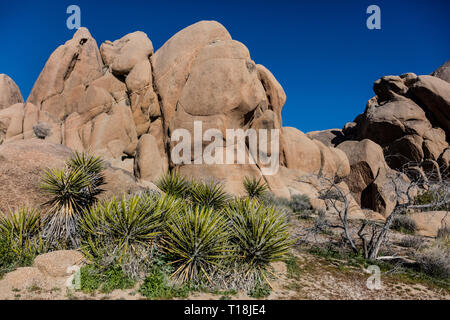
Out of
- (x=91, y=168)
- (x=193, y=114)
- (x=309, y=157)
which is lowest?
(x=91, y=168)

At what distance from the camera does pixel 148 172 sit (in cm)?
1845

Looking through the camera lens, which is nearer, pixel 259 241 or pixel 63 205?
pixel 259 241

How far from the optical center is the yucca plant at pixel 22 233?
6500 millimetres

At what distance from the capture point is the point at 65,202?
758cm

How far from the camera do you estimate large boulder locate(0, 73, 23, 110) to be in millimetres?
27438

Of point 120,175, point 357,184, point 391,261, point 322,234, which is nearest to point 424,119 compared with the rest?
point 357,184

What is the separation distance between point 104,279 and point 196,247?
85.8 inches

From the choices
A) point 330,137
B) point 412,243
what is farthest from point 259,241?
point 330,137

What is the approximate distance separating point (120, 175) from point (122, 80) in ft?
54.3

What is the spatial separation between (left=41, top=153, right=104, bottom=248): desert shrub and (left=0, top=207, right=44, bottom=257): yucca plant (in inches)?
10.7

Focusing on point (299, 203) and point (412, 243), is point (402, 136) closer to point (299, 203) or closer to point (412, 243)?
point (299, 203)

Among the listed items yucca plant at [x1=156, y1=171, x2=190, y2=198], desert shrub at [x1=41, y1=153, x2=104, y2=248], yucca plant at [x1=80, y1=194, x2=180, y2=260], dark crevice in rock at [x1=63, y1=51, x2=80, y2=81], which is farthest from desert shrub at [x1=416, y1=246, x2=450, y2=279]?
dark crevice in rock at [x1=63, y1=51, x2=80, y2=81]

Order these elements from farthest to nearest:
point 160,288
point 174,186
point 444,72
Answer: point 444,72, point 174,186, point 160,288

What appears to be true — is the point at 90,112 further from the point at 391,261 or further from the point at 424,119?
the point at 424,119
